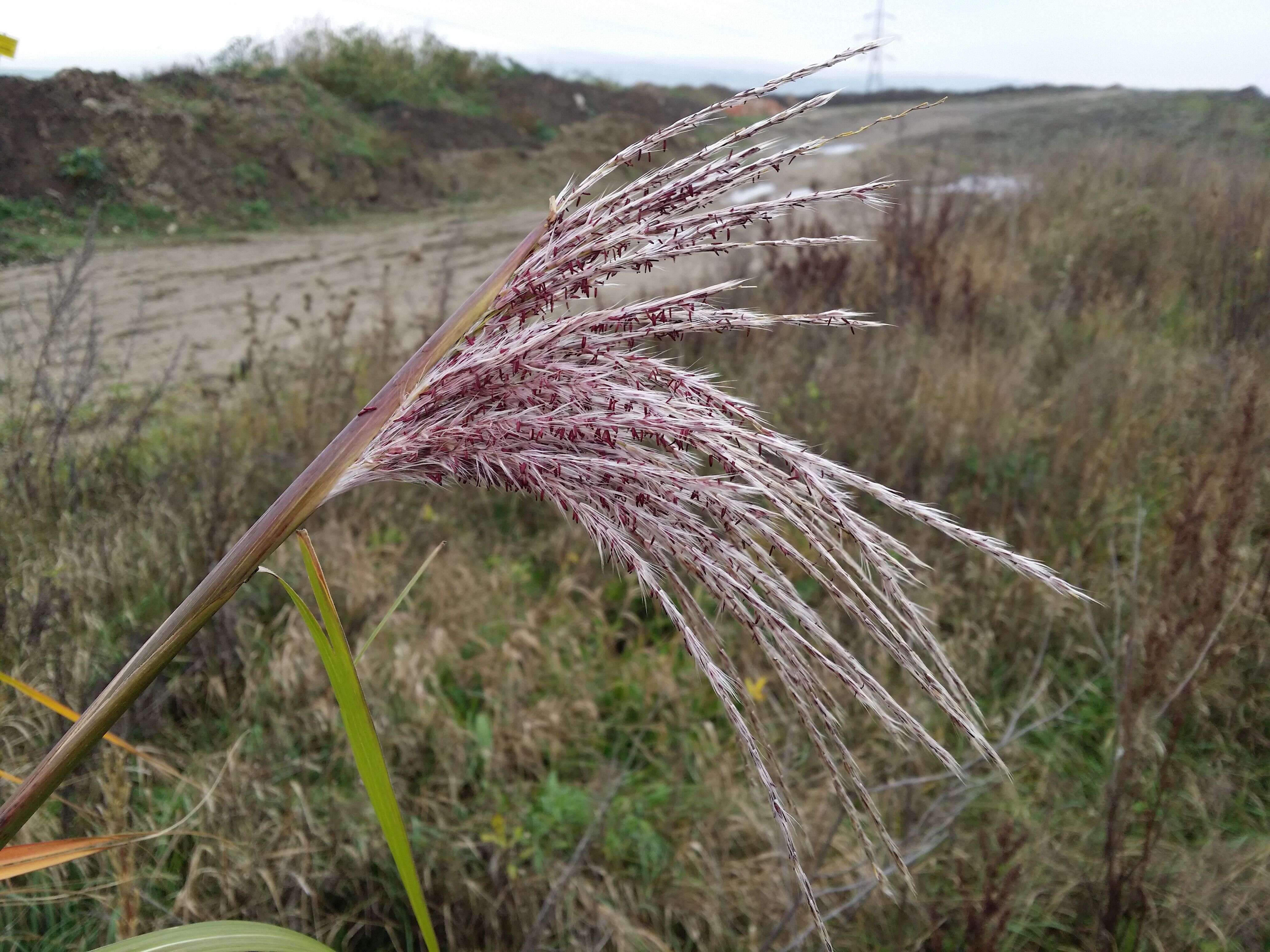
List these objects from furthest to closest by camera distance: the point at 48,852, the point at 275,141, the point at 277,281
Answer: the point at 275,141 < the point at 277,281 < the point at 48,852

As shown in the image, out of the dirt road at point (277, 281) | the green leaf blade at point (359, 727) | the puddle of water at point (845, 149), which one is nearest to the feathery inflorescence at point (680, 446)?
the green leaf blade at point (359, 727)

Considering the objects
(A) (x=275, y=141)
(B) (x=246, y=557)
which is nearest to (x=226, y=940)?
A: (B) (x=246, y=557)

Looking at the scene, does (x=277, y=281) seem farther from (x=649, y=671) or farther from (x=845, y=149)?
(x=845, y=149)

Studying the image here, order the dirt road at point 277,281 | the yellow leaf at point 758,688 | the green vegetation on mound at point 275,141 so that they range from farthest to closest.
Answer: the green vegetation on mound at point 275,141 < the dirt road at point 277,281 < the yellow leaf at point 758,688

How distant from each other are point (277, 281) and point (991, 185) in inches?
426

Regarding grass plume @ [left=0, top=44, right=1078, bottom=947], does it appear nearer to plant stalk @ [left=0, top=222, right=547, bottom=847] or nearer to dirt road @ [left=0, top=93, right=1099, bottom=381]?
plant stalk @ [left=0, top=222, right=547, bottom=847]

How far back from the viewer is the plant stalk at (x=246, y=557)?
0.70m

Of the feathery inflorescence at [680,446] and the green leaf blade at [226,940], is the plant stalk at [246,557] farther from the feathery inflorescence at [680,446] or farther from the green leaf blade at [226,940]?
the green leaf blade at [226,940]

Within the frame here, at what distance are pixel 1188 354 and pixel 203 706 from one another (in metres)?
6.25

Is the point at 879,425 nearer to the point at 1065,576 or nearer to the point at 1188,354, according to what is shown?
the point at 1065,576

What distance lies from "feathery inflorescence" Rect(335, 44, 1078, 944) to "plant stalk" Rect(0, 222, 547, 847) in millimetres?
16

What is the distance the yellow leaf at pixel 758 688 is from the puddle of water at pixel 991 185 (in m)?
8.09

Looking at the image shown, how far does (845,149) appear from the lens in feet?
82.0

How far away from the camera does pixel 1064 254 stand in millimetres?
7898
